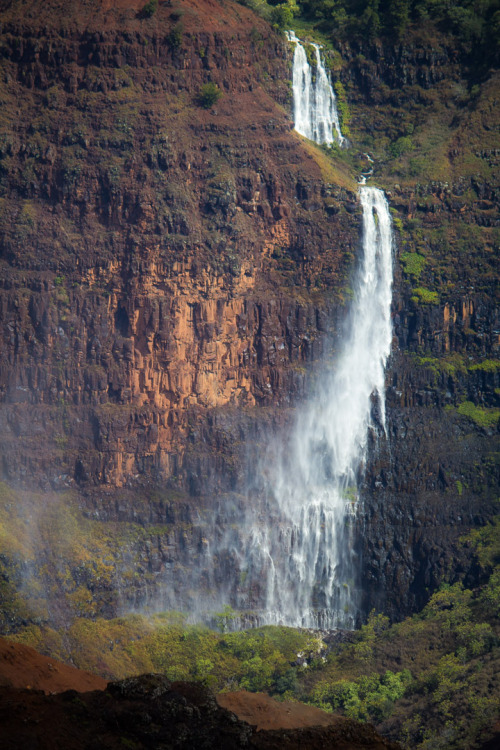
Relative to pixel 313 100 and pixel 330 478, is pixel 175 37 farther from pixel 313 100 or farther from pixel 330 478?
pixel 330 478

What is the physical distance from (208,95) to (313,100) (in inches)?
352

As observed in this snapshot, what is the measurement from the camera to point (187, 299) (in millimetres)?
52875

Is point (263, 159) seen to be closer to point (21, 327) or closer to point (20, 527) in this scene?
point (21, 327)

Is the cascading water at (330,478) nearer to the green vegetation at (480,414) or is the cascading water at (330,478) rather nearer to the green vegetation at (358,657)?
the green vegetation at (358,657)

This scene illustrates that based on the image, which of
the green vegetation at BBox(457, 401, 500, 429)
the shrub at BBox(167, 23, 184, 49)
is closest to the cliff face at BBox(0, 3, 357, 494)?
the shrub at BBox(167, 23, 184, 49)

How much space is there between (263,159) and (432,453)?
17804 millimetres

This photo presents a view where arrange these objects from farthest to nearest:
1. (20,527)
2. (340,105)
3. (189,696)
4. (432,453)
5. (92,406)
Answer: (340,105), (432,453), (92,406), (20,527), (189,696)

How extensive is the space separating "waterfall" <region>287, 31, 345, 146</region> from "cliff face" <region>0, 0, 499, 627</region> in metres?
2.79

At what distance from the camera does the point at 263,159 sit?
56.2m

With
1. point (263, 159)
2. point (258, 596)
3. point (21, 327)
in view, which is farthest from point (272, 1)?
point (258, 596)

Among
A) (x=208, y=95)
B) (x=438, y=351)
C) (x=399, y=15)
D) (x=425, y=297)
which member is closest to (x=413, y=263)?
(x=425, y=297)

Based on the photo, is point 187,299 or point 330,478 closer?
point 187,299

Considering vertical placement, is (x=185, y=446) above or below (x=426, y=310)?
below

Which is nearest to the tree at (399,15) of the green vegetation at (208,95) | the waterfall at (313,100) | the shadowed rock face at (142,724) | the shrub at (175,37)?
the waterfall at (313,100)
